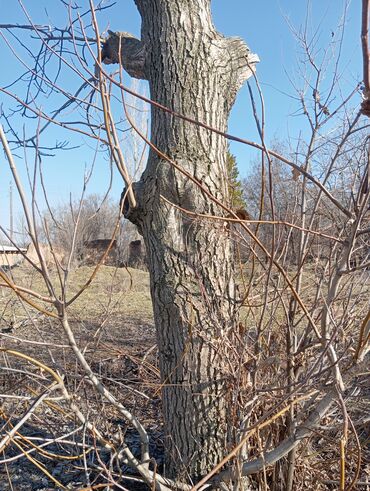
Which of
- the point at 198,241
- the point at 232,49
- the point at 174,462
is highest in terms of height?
the point at 232,49

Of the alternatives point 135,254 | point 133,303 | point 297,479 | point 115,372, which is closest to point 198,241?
point 297,479

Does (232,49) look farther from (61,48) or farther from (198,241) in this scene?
(61,48)

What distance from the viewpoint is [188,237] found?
2.20 meters

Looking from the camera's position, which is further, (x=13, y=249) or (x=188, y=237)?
(x=13, y=249)

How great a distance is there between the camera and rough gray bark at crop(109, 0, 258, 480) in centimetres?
216

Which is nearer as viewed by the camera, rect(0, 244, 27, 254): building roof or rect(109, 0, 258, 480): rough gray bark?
rect(0, 244, 27, 254): building roof

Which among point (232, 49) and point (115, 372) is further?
point (115, 372)

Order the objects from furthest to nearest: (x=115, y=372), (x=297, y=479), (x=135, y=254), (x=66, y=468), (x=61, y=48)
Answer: (x=135, y=254)
(x=115, y=372)
(x=61, y=48)
(x=66, y=468)
(x=297, y=479)

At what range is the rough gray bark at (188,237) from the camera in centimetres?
216

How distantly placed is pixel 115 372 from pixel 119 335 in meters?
1.86

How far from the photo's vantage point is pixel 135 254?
17625 millimetres

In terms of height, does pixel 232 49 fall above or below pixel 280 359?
above

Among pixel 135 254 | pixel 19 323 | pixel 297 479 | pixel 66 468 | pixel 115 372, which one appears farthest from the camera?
pixel 135 254

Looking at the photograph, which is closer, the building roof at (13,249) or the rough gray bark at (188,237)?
the building roof at (13,249)
